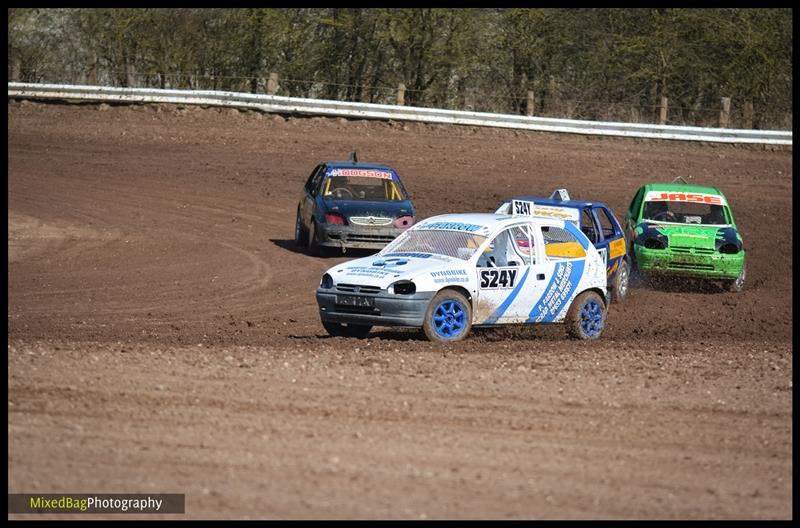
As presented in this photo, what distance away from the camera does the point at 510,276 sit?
13.3m

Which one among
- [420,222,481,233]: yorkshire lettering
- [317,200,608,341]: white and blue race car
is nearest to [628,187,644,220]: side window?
[317,200,608,341]: white and blue race car

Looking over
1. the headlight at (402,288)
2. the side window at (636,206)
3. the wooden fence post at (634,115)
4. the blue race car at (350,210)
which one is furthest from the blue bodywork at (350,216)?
the wooden fence post at (634,115)

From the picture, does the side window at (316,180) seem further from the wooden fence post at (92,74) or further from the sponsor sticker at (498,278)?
the wooden fence post at (92,74)

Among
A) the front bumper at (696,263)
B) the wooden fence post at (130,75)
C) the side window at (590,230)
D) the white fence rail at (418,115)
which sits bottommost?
the front bumper at (696,263)

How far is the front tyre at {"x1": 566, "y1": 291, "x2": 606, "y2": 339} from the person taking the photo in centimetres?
1378

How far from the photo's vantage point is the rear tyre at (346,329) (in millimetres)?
13305

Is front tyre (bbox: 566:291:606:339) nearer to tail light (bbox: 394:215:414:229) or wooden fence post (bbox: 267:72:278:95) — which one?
tail light (bbox: 394:215:414:229)

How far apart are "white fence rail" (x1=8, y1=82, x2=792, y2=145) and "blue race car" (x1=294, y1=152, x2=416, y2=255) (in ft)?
32.8

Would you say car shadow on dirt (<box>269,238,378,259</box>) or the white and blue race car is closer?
the white and blue race car

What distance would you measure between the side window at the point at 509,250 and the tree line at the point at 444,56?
2317cm

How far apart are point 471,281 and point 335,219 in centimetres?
742

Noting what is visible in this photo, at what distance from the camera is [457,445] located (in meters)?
8.29

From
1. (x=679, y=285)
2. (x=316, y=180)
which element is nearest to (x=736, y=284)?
(x=679, y=285)

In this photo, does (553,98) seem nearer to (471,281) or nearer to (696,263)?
(696,263)
